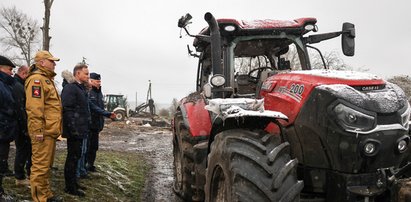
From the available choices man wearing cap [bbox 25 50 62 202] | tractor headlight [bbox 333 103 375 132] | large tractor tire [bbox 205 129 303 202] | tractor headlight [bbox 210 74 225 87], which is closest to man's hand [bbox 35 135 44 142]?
man wearing cap [bbox 25 50 62 202]

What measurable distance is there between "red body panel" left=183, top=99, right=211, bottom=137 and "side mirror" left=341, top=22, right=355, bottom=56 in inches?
78.9

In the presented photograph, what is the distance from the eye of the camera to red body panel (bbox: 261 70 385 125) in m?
3.65

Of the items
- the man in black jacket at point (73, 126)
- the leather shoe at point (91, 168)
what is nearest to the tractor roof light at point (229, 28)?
the man in black jacket at point (73, 126)

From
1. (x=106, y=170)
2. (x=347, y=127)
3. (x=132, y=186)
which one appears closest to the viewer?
(x=347, y=127)

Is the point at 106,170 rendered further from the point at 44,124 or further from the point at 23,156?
the point at 44,124

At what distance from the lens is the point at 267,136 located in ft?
11.6

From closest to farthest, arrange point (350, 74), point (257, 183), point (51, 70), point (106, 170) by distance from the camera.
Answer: point (257, 183) < point (350, 74) < point (51, 70) < point (106, 170)

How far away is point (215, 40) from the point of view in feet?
15.2

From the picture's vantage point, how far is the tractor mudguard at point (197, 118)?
507 cm

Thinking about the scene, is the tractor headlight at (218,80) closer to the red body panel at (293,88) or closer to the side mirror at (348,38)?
the red body panel at (293,88)

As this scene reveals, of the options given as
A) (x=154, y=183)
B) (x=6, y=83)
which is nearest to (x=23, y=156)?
(x=6, y=83)

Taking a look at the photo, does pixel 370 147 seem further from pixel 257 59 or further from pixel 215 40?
pixel 257 59

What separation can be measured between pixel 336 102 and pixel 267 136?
66 centimetres

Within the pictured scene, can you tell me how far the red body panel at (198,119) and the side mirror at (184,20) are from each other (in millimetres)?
1037
